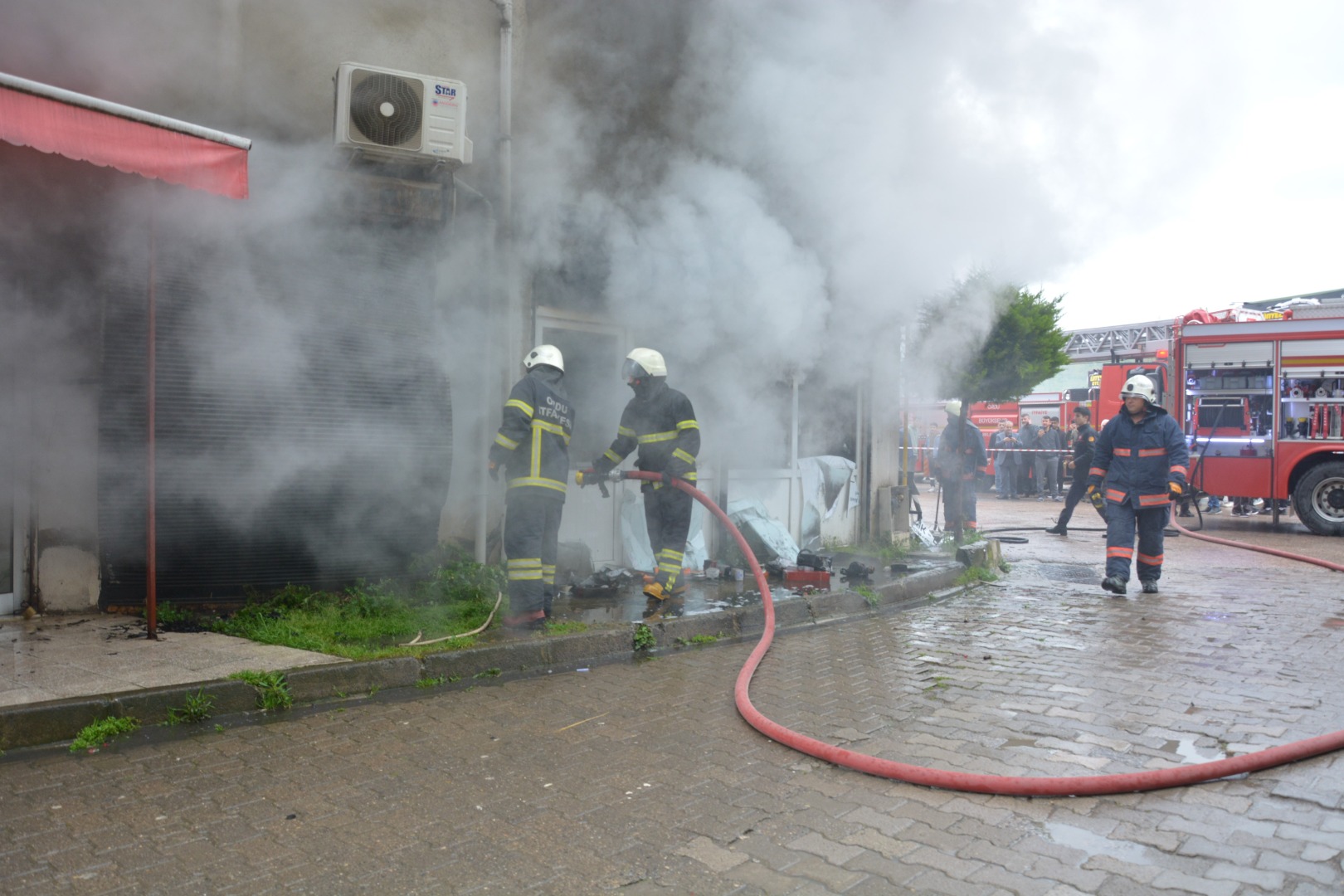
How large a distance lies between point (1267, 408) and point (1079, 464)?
341cm

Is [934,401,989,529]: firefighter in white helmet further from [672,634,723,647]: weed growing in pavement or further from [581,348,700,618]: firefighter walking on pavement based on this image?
[672,634,723,647]: weed growing in pavement

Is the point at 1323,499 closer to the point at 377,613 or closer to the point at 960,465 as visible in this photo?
the point at 960,465

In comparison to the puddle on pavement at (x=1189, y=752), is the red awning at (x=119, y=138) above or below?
above

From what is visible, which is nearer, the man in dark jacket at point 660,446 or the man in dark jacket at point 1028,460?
the man in dark jacket at point 660,446

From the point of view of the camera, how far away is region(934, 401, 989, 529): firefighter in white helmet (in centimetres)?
1091

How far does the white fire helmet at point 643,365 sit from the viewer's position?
657cm

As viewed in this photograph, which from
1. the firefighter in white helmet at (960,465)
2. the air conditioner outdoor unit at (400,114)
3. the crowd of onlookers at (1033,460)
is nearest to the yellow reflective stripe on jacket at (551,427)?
the air conditioner outdoor unit at (400,114)

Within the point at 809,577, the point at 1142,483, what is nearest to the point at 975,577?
the point at 1142,483

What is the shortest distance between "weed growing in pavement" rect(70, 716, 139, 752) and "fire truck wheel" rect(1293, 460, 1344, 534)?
1397cm

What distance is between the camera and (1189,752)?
11.4ft

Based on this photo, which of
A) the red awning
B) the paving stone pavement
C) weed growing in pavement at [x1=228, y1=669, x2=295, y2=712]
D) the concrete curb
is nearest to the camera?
the paving stone pavement

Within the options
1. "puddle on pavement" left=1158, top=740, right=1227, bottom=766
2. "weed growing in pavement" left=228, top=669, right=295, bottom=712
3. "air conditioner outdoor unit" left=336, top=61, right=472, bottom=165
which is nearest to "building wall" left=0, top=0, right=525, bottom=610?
"air conditioner outdoor unit" left=336, top=61, right=472, bottom=165

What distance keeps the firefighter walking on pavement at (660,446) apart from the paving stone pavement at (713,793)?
5.58 ft

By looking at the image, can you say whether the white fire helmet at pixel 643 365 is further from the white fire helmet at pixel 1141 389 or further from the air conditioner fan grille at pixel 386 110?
the white fire helmet at pixel 1141 389
